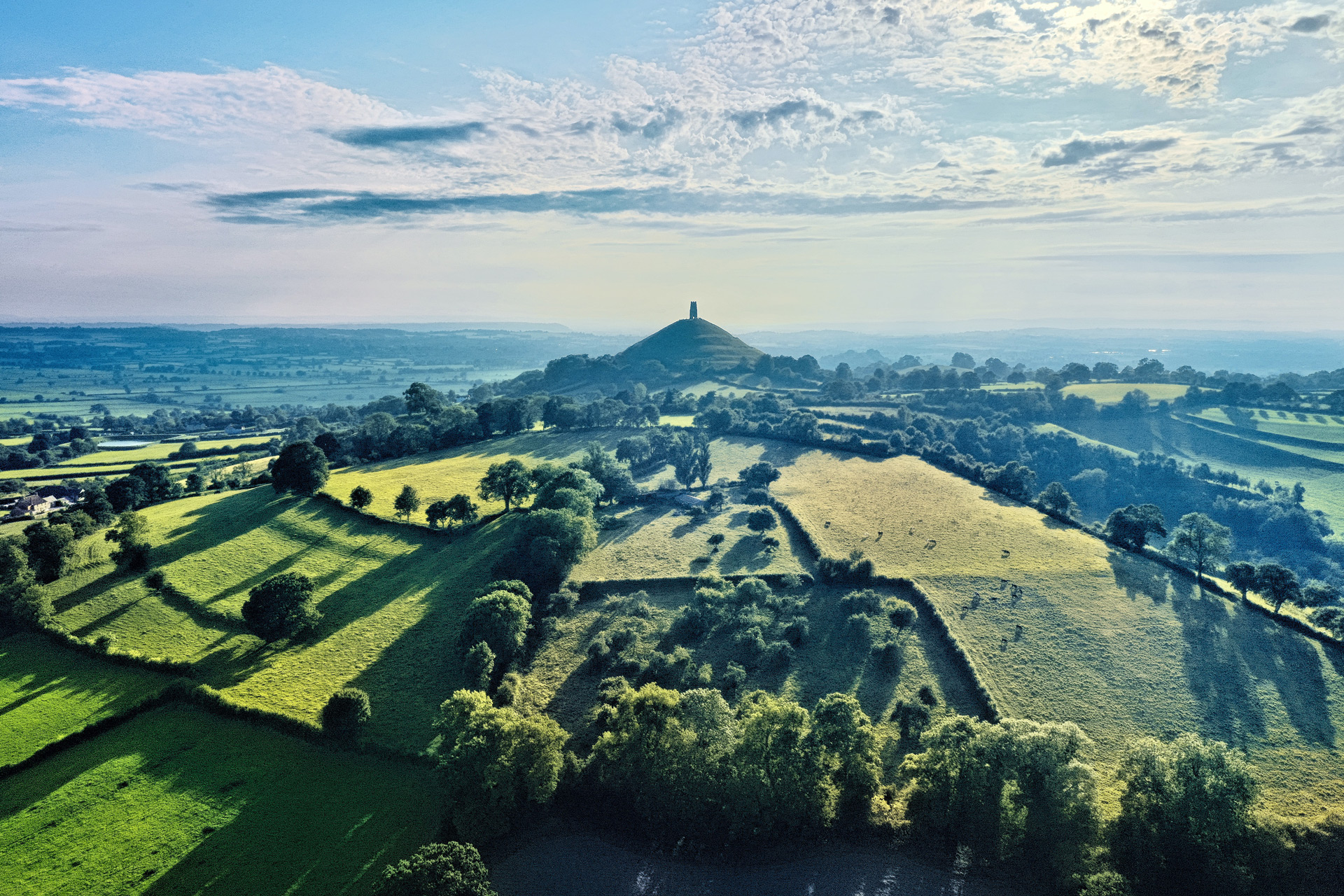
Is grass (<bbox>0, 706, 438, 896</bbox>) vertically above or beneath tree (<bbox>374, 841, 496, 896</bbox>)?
beneath

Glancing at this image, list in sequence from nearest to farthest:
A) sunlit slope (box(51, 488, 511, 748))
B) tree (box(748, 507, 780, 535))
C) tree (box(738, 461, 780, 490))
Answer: sunlit slope (box(51, 488, 511, 748)), tree (box(748, 507, 780, 535)), tree (box(738, 461, 780, 490))

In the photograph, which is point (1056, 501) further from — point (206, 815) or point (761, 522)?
point (206, 815)

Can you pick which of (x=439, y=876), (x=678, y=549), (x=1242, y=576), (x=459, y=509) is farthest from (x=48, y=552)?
(x=1242, y=576)

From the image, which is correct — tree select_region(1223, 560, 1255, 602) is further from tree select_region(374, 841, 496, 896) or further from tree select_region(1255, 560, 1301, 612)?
tree select_region(374, 841, 496, 896)

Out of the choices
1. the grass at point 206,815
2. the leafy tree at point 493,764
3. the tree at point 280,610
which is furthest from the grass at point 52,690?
the leafy tree at point 493,764

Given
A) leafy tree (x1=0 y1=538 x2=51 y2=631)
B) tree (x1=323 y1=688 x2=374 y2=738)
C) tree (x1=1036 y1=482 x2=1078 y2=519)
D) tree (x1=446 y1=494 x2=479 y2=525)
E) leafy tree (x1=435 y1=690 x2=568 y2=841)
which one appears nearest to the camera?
leafy tree (x1=435 y1=690 x2=568 y2=841)

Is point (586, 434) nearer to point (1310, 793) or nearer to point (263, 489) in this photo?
point (263, 489)

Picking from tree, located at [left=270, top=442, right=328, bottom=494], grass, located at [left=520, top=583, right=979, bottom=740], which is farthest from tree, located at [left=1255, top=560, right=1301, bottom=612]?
tree, located at [left=270, top=442, right=328, bottom=494]
